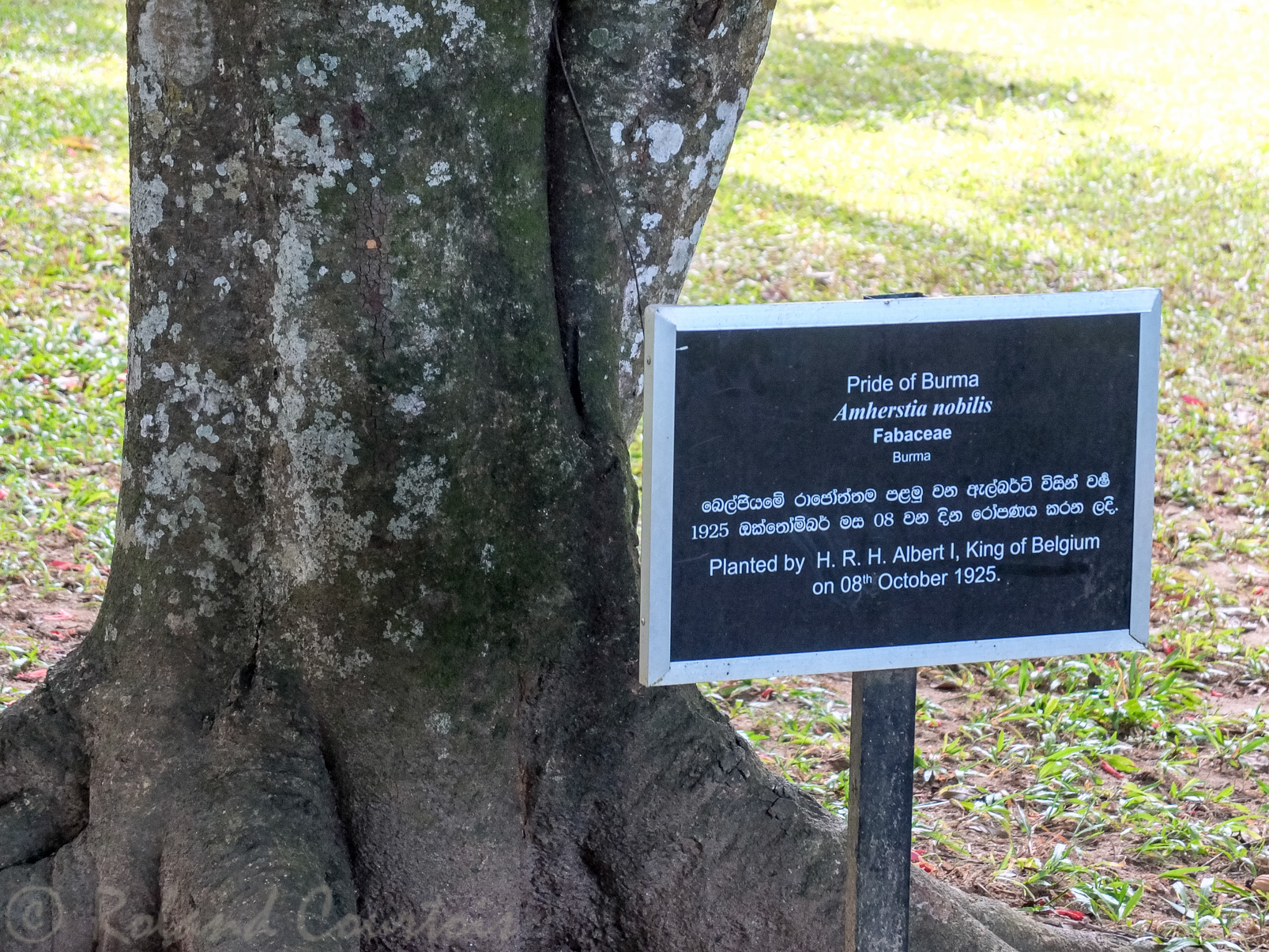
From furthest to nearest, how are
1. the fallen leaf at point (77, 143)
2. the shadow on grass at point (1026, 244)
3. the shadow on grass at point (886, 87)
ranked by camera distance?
the shadow on grass at point (886, 87) → the fallen leaf at point (77, 143) → the shadow on grass at point (1026, 244)

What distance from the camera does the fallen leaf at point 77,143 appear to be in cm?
862

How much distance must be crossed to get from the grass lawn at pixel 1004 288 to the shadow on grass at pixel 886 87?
0.05m

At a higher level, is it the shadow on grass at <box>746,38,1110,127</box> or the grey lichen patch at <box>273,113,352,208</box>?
the shadow on grass at <box>746,38,1110,127</box>

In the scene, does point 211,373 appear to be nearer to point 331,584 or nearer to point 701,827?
point 331,584

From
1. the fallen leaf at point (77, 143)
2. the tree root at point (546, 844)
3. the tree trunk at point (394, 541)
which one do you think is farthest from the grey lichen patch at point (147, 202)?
the fallen leaf at point (77, 143)

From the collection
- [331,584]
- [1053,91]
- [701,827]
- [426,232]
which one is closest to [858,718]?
[701,827]

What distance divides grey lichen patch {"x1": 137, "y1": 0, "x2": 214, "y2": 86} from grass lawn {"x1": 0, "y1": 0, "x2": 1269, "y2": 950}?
7.14ft

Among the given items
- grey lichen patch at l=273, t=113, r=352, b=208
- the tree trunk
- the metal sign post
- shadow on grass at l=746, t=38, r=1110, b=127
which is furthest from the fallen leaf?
the metal sign post

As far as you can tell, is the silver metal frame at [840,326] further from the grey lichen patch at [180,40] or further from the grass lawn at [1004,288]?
the grass lawn at [1004,288]

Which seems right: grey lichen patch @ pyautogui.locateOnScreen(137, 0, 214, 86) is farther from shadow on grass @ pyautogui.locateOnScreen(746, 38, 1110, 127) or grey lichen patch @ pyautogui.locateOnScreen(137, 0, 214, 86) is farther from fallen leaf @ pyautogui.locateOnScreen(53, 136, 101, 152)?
shadow on grass @ pyautogui.locateOnScreen(746, 38, 1110, 127)

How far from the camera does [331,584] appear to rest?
7.98ft

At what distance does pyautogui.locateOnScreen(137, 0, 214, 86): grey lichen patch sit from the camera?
2443 millimetres

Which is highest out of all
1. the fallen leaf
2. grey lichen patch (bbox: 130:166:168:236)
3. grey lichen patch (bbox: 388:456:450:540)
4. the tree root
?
the fallen leaf

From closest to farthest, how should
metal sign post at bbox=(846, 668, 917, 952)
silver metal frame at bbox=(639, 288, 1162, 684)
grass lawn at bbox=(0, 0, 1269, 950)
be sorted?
silver metal frame at bbox=(639, 288, 1162, 684) < metal sign post at bbox=(846, 668, 917, 952) < grass lawn at bbox=(0, 0, 1269, 950)
